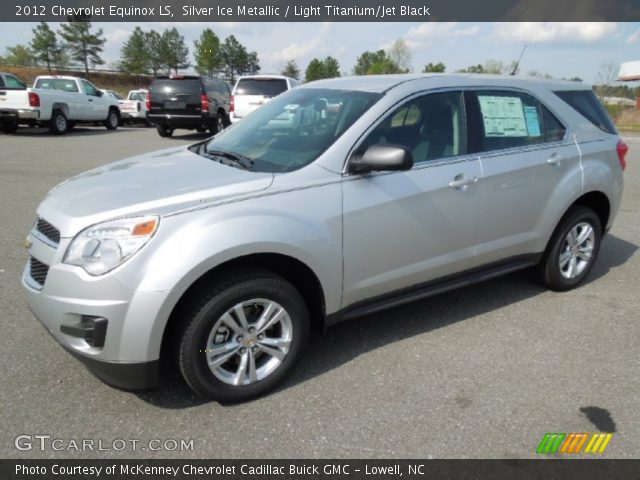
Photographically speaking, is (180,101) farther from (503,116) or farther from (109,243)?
(109,243)

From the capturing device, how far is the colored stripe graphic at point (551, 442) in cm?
237

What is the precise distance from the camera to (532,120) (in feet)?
12.2

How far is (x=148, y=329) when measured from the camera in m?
2.31

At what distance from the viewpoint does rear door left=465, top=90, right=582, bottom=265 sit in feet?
11.1

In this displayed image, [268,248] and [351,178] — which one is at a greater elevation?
[351,178]

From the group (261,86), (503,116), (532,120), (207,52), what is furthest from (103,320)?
(207,52)

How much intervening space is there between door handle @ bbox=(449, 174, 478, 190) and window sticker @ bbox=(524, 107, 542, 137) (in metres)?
0.83

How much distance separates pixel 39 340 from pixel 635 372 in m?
3.76

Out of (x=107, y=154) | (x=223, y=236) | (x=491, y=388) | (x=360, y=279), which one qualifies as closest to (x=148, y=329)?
(x=223, y=236)

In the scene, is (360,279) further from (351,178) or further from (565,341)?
(565,341)

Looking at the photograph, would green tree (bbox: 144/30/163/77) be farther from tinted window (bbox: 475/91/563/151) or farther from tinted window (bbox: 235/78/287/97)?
tinted window (bbox: 475/91/563/151)

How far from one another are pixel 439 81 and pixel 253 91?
9802 mm

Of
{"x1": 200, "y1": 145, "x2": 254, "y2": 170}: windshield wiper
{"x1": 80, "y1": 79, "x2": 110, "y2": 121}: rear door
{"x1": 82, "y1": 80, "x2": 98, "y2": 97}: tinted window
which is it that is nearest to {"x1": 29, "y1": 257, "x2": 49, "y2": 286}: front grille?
{"x1": 200, "y1": 145, "x2": 254, "y2": 170}: windshield wiper

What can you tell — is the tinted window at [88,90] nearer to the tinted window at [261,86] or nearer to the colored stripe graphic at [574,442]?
the tinted window at [261,86]
